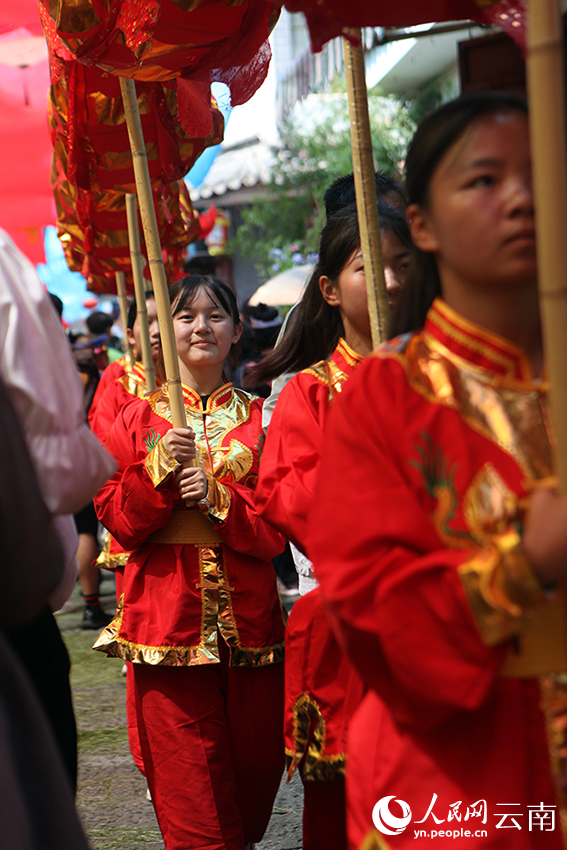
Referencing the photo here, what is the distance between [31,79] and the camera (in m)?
5.26

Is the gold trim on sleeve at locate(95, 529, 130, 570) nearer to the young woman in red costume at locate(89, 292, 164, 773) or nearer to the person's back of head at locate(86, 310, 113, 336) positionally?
the young woman in red costume at locate(89, 292, 164, 773)

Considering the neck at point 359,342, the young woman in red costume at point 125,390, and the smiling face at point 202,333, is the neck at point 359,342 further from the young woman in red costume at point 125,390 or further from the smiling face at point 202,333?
the young woman in red costume at point 125,390

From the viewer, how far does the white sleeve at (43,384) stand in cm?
146

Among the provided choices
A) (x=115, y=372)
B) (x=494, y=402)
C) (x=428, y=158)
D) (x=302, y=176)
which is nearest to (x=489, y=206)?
(x=428, y=158)

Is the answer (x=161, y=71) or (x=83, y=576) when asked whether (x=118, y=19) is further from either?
(x=83, y=576)

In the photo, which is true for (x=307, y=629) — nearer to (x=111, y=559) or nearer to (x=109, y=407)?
(x=109, y=407)

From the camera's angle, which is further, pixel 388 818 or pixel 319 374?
pixel 319 374

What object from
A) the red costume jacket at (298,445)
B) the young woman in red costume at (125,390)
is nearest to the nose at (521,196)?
the red costume jacket at (298,445)

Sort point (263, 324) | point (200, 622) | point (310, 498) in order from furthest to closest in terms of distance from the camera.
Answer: point (263, 324) < point (200, 622) < point (310, 498)

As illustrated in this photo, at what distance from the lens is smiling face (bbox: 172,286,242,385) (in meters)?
3.05

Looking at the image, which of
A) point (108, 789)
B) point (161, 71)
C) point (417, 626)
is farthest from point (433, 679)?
point (108, 789)

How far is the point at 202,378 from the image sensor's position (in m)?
3.09

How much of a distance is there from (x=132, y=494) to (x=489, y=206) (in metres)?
1.67

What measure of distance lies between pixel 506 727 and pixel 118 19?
5.89 ft
